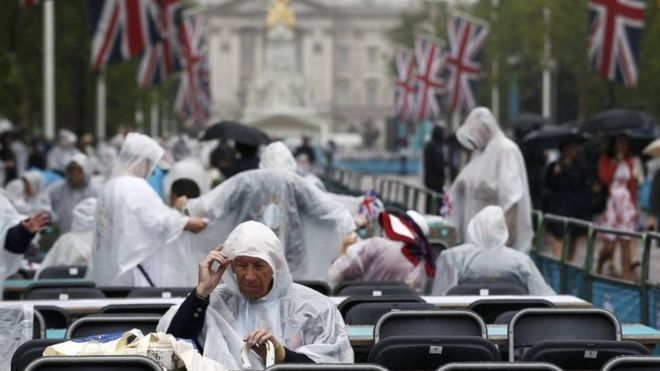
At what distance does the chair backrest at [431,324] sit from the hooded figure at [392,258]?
3842 mm

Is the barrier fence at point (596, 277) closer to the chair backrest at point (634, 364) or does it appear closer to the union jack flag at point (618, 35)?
the chair backrest at point (634, 364)

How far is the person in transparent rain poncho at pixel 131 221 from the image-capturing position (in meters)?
12.9

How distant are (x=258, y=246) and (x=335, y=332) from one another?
1.80 ft

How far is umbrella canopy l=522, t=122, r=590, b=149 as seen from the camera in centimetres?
2403

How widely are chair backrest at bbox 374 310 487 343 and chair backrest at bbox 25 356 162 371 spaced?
2092 mm

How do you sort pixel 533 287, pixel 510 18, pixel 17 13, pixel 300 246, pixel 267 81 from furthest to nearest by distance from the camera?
pixel 267 81, pixel 510 18, pixel 17 13, pixel 300 246, pixel 533 287

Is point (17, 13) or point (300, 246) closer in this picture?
point (300, 246)

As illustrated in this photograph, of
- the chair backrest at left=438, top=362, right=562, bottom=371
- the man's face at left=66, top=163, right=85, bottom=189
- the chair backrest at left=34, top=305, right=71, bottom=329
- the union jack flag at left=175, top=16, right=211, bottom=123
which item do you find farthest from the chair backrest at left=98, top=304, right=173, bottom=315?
the union jack flag at left=175, top=16, right=211, bottom=123

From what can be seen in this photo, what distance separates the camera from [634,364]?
748cm

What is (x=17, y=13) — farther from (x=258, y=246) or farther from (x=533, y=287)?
(x=258, y=246)

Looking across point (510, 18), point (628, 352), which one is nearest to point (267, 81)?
point (510, 18)

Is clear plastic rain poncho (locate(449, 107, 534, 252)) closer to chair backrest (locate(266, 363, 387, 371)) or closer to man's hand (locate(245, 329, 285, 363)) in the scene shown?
man's hand (locate(245, 329, 285, 363))

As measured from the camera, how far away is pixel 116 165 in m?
13.2

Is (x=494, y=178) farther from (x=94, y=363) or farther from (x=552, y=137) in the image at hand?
(x=552, y=137)
